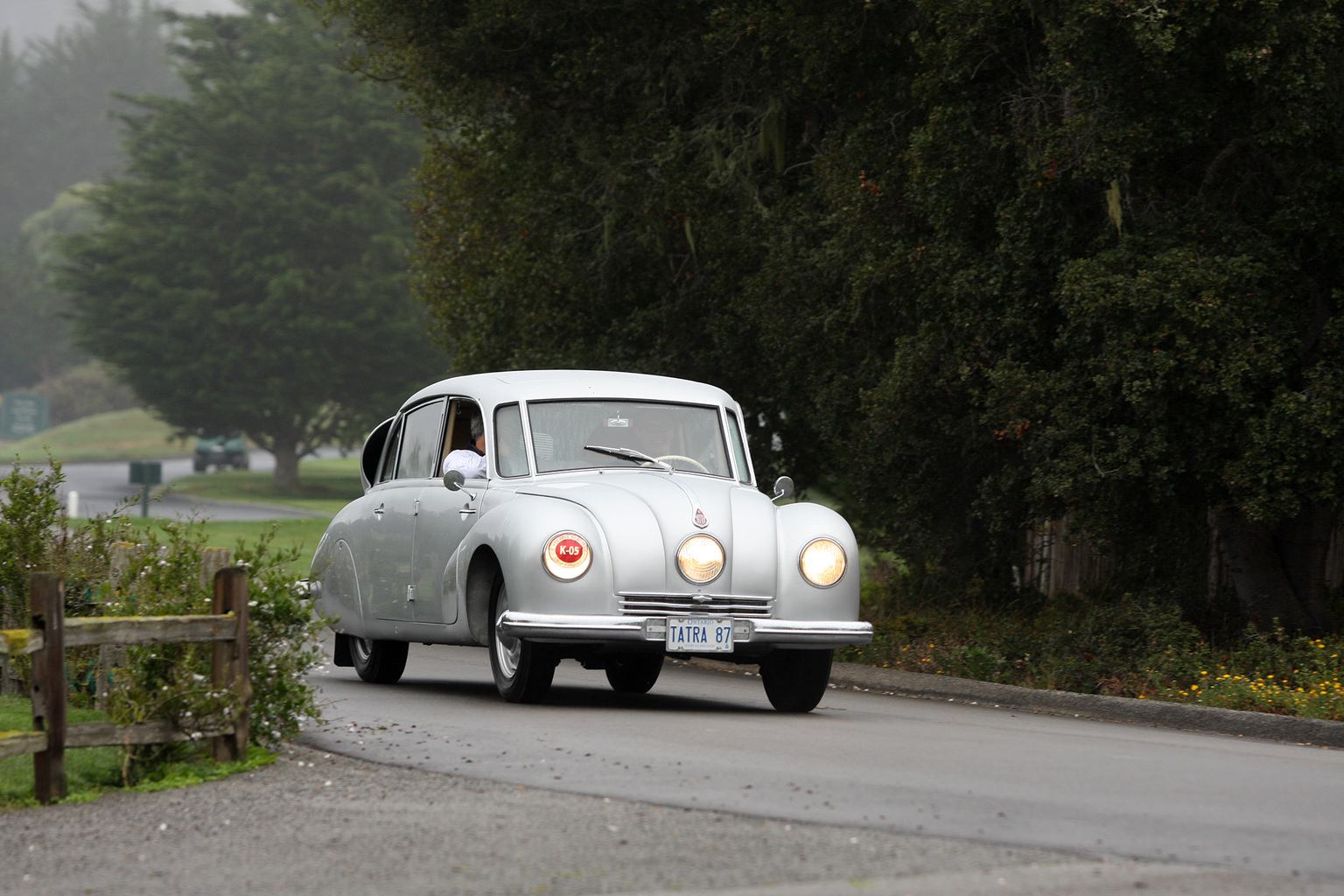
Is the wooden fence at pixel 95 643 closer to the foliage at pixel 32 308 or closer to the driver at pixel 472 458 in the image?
the driver at pixel 472 458

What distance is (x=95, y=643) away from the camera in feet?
25.0

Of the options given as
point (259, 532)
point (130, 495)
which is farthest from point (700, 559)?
point (130, 495)

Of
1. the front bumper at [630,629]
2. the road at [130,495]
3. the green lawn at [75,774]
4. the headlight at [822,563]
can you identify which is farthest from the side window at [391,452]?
the road at [130,495]

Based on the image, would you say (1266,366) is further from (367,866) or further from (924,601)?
(367,866)

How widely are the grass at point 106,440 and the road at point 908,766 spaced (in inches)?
2857

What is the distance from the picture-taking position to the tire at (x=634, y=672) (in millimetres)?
12320

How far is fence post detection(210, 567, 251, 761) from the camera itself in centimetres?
815

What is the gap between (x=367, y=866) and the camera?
19.9 ft

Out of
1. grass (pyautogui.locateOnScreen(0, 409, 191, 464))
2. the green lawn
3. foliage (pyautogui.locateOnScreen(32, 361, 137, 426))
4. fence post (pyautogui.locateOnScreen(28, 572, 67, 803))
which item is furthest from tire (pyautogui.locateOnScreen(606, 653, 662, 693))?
foliage (pyautogui.locateOnScreen(32, 361, 137, 426))

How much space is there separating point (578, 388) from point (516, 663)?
2.11 metres

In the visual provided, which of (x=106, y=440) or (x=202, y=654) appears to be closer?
(x=202, y=654)

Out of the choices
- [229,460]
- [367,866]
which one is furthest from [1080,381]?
[229,460]

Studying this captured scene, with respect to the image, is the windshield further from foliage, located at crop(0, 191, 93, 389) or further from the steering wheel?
foliage, located at crop(0, 191, 93, 389)

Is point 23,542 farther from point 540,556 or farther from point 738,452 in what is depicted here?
point 738,452
